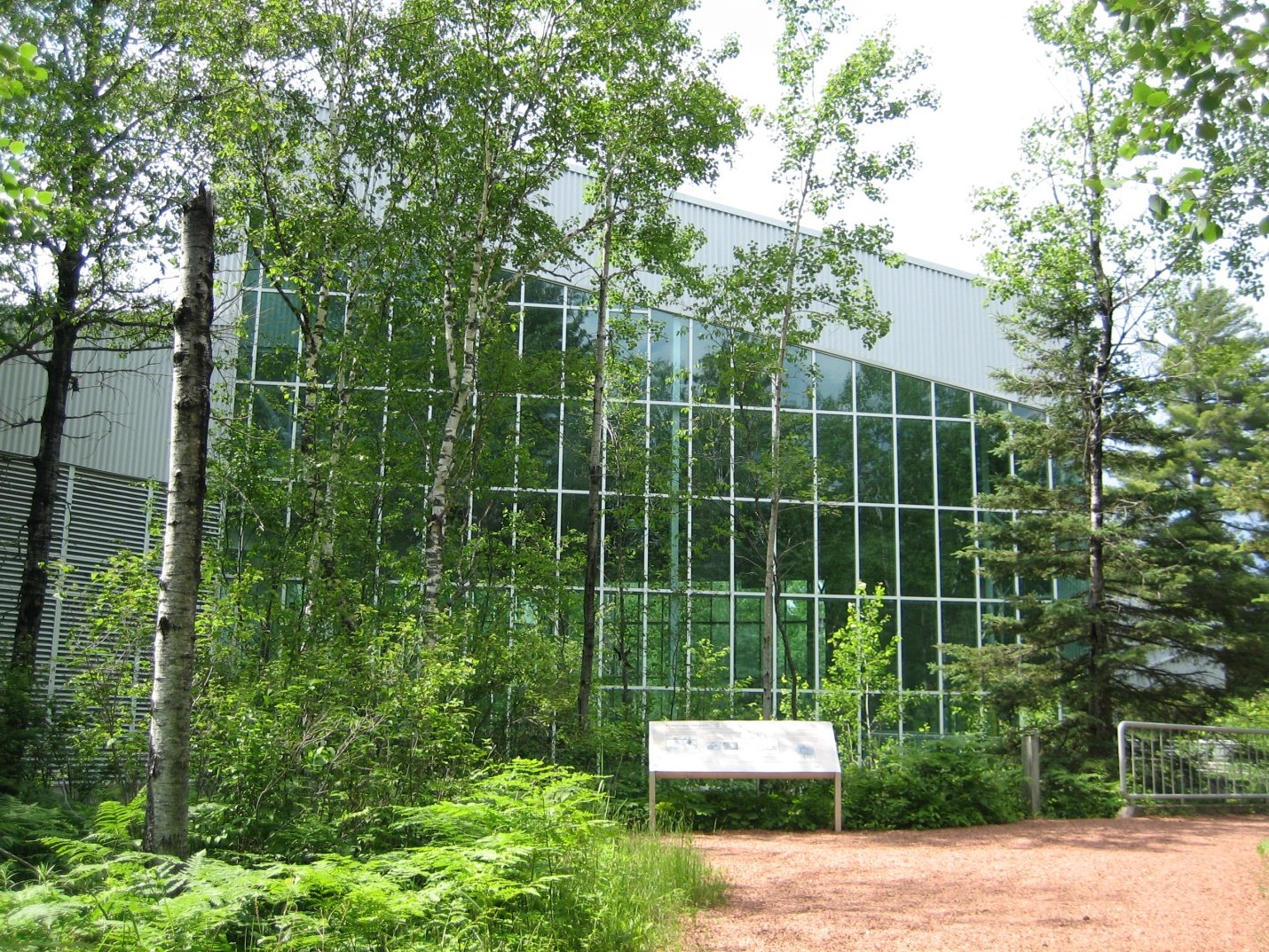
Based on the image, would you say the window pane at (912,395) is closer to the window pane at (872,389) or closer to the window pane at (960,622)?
the window pane at (872,389)

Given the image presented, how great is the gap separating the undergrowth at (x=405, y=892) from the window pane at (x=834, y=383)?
15742 mm

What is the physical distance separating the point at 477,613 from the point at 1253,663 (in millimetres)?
11216

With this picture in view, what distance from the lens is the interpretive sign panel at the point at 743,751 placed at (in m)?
10.5

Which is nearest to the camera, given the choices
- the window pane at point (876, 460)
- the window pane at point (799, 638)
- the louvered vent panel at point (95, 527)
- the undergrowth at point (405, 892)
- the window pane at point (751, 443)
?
the undergrowth at point (405, 892)

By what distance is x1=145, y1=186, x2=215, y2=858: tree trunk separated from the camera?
4.98 metres

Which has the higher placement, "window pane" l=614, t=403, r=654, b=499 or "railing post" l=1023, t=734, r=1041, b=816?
"window pane" l=614, t=403, r=654, b=499

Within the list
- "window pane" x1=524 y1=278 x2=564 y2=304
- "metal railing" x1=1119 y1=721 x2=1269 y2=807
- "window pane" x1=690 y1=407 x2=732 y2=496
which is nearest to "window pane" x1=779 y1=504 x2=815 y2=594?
"window pane" x1=690 y1=407 x2=732 y2=496

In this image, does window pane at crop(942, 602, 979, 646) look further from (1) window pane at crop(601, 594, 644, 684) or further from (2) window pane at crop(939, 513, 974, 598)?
(1) window pane at crop(601, 594, 644, 684)

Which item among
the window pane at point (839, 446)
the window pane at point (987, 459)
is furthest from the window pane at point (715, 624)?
the window pane at point (987, 459)

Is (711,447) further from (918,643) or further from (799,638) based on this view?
(918,643)

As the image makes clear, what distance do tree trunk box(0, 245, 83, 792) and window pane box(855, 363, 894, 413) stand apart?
47.3 feet

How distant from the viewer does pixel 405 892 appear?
15.8ft

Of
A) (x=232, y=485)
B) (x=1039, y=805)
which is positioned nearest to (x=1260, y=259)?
(x=1039, y=805)

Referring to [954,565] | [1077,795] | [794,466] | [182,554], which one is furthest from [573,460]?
[182,554]
